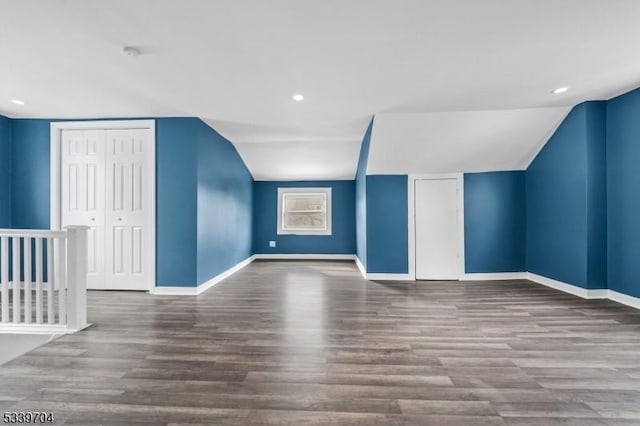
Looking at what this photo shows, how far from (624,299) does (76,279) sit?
19.5ft

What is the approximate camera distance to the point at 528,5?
1.85 meters

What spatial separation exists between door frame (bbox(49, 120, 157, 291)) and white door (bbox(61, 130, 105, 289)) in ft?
0.21

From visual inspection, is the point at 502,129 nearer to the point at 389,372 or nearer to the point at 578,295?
the point at 578,295

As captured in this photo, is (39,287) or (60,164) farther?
(60,164)

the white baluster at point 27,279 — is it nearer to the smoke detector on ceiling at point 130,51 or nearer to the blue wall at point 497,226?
the smoke detector on ceiling at point 130,51

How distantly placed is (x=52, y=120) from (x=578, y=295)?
7.45m

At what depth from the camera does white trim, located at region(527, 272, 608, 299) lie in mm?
3645

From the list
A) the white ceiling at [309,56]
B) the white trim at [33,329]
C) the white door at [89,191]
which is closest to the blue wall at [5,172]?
the white ceiling at [309,56]

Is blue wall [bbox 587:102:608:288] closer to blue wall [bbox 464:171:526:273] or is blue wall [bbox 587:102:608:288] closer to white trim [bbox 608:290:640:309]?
white trim [bbox 608:290:640:309]

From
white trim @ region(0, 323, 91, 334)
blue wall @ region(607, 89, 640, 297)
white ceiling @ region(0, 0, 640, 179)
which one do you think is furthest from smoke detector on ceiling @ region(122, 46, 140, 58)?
blue wall @ region(607, 89, 640, 297)

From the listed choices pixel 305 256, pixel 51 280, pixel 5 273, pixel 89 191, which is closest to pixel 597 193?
pixel 305 256

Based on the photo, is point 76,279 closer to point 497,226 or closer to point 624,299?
point 497,226

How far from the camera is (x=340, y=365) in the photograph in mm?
2059

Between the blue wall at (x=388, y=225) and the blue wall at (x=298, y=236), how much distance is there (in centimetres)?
227
